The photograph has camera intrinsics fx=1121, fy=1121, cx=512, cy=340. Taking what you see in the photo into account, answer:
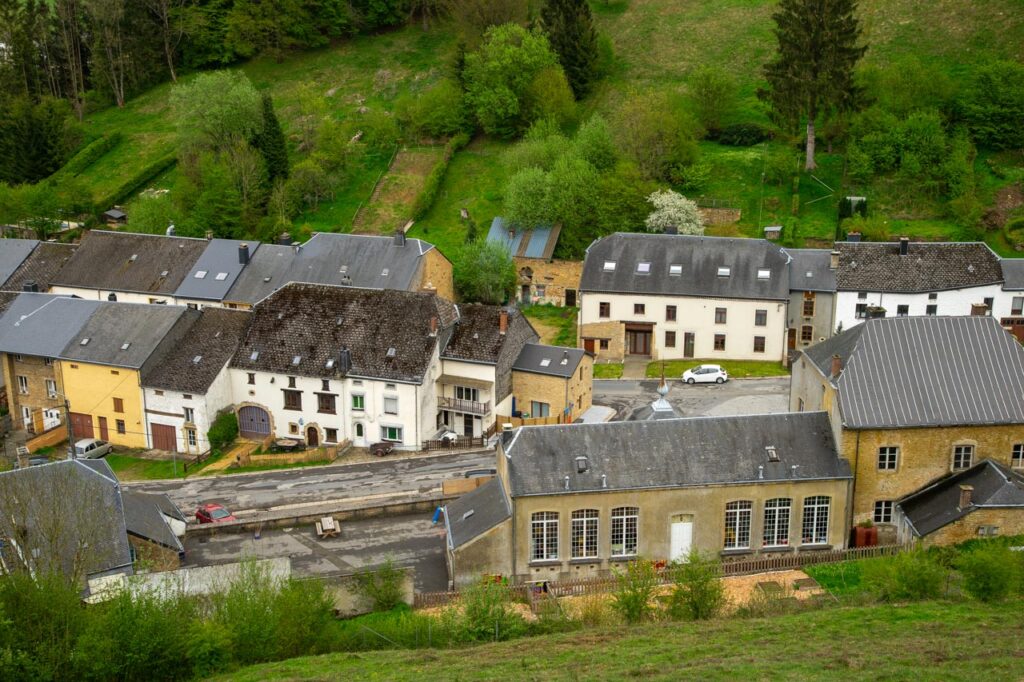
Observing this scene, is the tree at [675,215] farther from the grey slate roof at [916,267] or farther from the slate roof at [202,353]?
the slate roof at [202,353]

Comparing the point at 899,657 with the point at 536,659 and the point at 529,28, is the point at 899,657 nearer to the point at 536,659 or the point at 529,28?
the point at 536,659

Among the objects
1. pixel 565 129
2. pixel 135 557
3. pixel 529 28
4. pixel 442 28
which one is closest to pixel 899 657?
pixel 135 557

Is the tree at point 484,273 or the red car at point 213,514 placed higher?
the tree at point 484,273

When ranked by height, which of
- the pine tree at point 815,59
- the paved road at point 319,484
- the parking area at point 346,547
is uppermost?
the pine tree at point 815,59

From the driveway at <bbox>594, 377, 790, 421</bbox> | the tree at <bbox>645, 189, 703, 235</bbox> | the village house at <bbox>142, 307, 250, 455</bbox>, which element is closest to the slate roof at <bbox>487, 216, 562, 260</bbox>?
the tree at <bbox>645, 189, 703, 235</bbox>

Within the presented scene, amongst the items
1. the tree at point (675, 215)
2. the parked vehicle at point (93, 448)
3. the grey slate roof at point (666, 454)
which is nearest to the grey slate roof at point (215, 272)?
the parked vehicle at point (93, 448)

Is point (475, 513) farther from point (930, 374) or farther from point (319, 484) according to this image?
point (930, 374)
